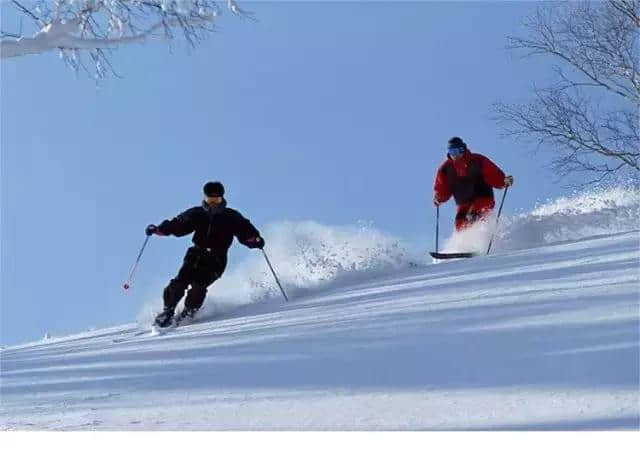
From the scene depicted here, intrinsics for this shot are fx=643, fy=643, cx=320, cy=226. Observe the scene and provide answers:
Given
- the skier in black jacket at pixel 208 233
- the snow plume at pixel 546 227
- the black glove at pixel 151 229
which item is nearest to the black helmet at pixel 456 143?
the snow plume at pixel 546 227

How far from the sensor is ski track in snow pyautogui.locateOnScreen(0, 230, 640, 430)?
7.13 feet

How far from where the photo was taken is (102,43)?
488 centimetres

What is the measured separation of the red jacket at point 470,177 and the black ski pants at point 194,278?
10.6ft

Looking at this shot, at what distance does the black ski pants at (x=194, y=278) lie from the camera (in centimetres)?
671

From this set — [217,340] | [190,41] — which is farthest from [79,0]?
[217,340]

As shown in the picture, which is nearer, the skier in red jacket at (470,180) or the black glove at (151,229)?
the black glove at (151,229)

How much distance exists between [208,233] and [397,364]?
14.8ft

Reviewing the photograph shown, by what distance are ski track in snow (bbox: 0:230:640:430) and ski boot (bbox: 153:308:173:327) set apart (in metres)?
1.55

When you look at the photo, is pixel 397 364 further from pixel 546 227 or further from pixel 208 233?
pixel 546 227

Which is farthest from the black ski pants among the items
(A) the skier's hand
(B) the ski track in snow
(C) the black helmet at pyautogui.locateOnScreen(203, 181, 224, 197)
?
(B) the ski track in snow

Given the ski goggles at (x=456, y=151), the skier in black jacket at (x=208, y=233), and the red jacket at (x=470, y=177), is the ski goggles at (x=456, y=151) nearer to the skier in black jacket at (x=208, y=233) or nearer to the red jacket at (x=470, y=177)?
the red jacket at (x=470, y=177)

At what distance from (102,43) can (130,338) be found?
2562 mm

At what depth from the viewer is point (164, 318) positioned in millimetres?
6562

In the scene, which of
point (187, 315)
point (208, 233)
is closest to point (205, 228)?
point (208, 233)
